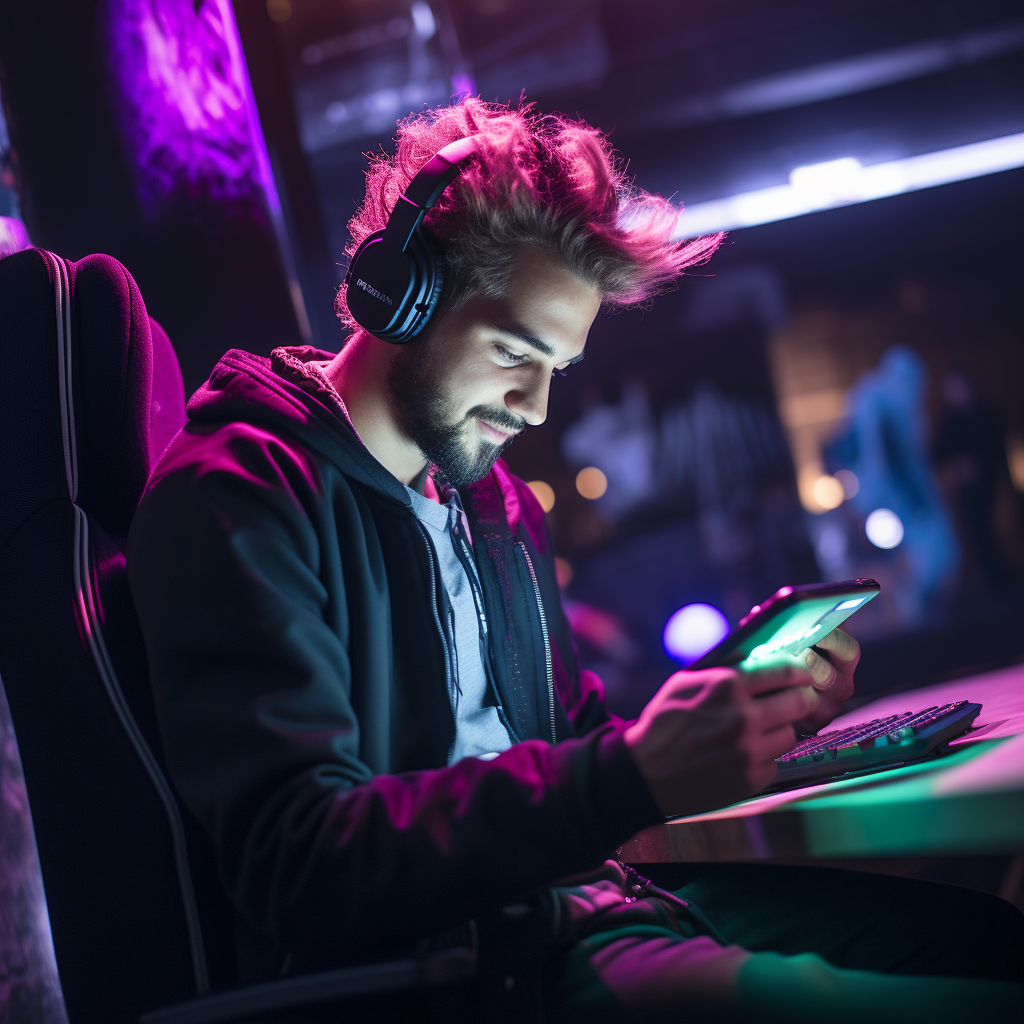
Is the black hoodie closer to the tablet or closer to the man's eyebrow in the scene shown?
the tablet

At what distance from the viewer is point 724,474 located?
504 centimetres

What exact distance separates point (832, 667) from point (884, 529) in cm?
439

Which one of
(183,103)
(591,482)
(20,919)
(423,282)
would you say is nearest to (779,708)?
(423,282)

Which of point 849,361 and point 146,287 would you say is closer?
point 146,287

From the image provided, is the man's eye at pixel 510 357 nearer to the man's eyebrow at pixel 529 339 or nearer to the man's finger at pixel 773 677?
the man's eyebrow at pixel 529 339

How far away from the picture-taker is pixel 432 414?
3.22ft

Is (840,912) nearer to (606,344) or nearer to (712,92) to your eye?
(712,92)

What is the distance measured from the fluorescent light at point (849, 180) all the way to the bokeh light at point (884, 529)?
1891 millimetres

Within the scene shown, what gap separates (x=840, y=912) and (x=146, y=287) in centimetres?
128

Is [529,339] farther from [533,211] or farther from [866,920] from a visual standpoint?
[866,920]

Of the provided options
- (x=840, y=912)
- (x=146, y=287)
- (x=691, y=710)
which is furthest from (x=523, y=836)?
(x=146, y=287)

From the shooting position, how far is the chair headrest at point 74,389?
0.74m

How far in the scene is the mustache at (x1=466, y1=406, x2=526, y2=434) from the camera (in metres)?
1.00

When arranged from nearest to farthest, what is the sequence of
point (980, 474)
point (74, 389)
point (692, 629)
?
point (74, 389) → point (692, 629) → point (980, 474)
